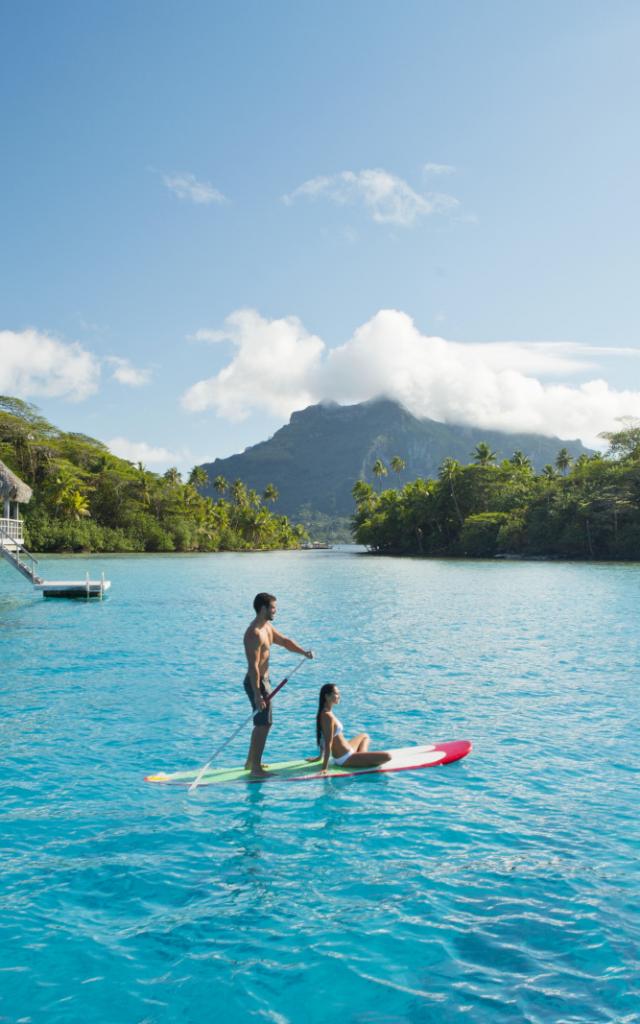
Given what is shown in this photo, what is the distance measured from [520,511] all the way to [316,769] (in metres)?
93.3

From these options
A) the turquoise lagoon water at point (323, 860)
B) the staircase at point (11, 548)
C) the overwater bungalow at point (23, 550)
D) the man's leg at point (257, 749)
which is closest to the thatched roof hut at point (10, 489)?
the overwater bungalow at point (23, 550)

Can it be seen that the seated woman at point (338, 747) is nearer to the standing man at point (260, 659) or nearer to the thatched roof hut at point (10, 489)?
the standing man at point (260, 659)

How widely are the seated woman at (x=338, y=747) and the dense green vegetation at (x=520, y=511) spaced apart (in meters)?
76.5

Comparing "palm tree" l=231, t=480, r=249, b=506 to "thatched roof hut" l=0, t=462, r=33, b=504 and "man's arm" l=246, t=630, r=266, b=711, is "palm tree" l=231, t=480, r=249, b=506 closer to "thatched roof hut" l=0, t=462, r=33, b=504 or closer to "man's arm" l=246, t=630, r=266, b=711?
"thatched roof hut" l=0, t=462, r=33, b=504

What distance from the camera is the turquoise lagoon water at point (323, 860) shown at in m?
5.52

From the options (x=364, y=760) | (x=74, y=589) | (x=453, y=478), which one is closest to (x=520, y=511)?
(x=453, y=478)

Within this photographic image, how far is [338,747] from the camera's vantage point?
10.2m

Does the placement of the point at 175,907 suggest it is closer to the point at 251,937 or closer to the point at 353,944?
the point at 251,937

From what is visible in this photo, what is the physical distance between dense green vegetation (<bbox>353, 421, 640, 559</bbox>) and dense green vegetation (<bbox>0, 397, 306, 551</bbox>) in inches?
1337

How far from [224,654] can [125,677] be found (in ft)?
14.5

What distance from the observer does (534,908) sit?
6602mm

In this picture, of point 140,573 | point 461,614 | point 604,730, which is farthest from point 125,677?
point 140,573

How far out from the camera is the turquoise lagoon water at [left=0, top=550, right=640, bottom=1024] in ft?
18.1

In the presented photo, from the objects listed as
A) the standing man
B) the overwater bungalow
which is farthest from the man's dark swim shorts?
the overwater bungalow
